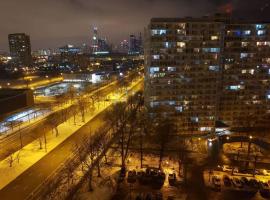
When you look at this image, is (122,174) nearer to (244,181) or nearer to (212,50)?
(244,181)

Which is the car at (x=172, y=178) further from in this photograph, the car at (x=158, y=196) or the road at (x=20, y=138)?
the road at (x=20, y=138)

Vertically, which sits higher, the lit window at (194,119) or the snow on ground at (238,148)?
the lit window at (194,119)

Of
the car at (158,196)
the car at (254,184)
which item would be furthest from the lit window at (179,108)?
the car at (158,196)

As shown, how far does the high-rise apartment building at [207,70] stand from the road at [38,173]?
75.5 ft

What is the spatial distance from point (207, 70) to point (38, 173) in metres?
43.9

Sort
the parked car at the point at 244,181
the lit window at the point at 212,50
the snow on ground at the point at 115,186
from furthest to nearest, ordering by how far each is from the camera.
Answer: the lit window at the point at 212,50
the parked car at the point at 244,181
the snow on ground at the point at 115,186

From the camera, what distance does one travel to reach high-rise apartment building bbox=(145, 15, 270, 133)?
62.2 meters

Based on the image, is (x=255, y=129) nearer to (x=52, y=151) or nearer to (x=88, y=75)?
(x=52, y=151)

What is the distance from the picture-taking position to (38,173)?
43.4 meters

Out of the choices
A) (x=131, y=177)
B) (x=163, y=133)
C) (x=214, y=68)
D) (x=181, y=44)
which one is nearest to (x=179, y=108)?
(x=163, y=133)

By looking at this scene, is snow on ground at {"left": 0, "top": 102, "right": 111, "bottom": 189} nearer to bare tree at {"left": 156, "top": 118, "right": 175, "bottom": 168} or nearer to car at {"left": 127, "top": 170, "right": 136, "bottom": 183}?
car at {"left": 127, "top": 170, "right": 136, "bottom": 183}

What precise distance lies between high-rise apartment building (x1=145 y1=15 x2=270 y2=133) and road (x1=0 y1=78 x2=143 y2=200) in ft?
75.5

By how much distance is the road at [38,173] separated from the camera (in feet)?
125

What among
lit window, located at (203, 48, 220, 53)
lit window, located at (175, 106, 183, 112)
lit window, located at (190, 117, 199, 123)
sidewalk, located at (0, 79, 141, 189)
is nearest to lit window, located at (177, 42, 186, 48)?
lit window, located at (203, 48, 220, 53)
